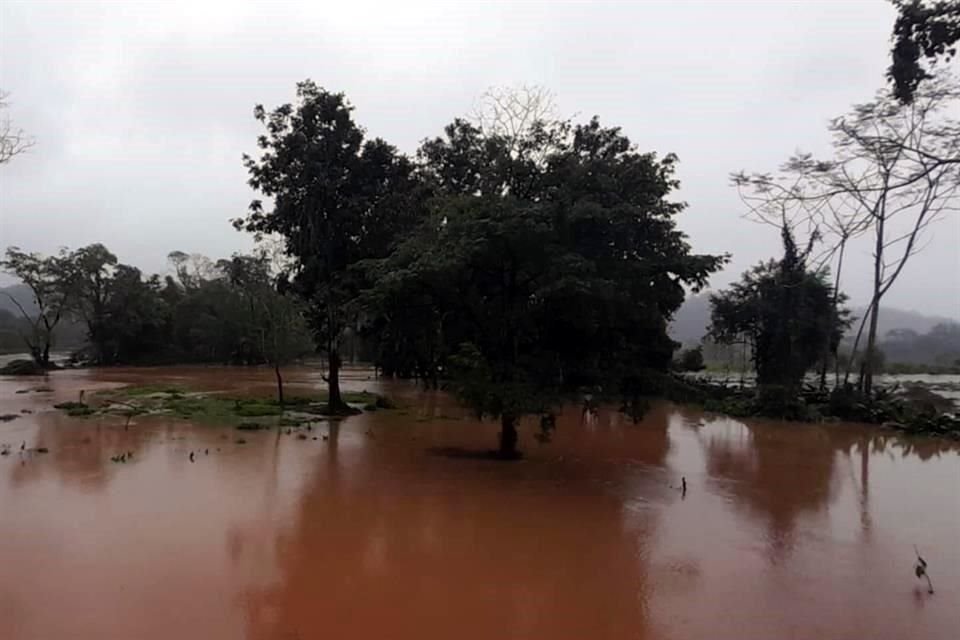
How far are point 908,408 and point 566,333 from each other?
14749 millimetres

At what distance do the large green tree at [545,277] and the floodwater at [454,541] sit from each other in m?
1.77

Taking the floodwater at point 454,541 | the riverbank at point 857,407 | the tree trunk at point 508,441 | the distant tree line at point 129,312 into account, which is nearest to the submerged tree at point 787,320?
the riverbank at point 857,407

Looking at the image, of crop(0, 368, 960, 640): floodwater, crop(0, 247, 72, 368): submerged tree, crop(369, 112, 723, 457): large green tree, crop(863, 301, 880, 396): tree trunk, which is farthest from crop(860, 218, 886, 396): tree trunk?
crop(0, 247, 72, 368): submerged tree

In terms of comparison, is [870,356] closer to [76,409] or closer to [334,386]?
[334,386]

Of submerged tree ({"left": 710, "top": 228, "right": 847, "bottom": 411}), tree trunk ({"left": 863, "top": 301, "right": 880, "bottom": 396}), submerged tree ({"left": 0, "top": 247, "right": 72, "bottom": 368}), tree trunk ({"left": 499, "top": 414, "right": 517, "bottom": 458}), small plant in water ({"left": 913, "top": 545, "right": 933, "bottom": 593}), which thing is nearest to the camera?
small plant in water ({"left": 913, "top": 545, "right": 933, "bottom": 593})

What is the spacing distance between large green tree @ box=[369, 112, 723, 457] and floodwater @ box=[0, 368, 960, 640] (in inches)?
69.8

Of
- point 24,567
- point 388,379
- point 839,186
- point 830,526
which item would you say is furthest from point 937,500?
point 388,379

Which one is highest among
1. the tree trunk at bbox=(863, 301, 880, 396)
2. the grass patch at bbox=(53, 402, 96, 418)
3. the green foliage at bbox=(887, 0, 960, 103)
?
the green foliage at bbox=(887, 0, 960, 103)

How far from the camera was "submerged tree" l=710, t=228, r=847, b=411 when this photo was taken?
2459cm

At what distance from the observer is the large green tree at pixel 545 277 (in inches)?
424

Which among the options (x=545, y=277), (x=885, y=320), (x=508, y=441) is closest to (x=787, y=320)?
(x=508, y=441)

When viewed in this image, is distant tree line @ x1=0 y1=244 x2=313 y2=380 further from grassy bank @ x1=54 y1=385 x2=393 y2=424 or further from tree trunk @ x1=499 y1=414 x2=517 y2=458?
tree trunk @ x1=499 y1=414 x2=517 y2=458

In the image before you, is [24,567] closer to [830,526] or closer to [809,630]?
[809,630]

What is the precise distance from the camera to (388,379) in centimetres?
3391
